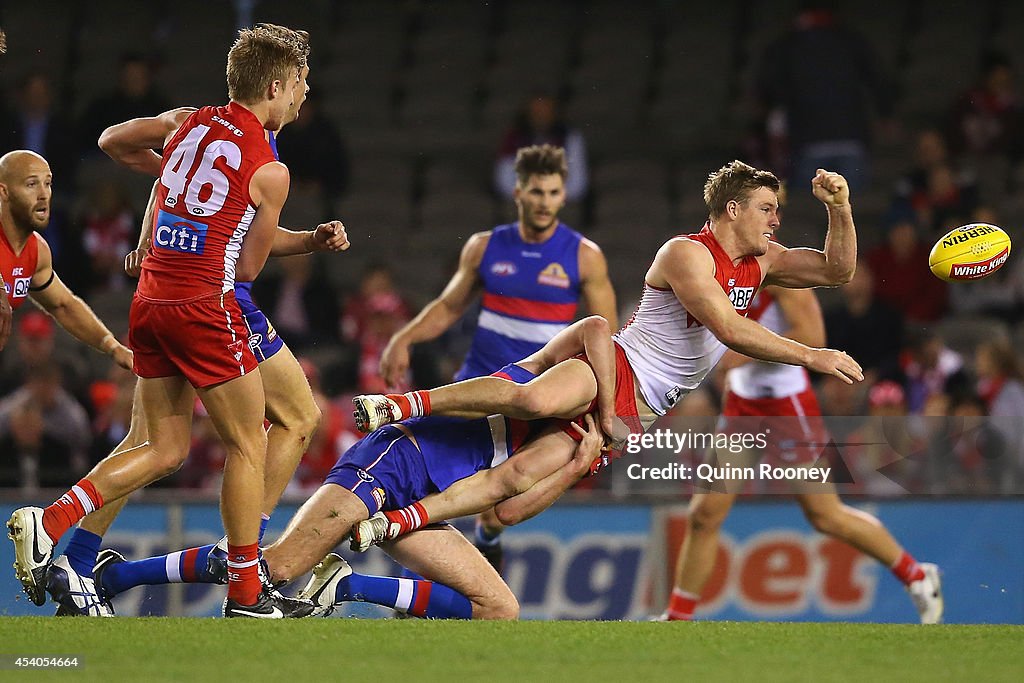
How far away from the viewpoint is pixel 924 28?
48.9 ft

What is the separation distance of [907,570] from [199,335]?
4684 millimetres

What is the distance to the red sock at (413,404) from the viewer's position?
6070mm

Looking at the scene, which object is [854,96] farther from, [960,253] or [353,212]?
[960,253]

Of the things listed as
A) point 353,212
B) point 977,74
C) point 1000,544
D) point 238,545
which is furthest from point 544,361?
point 977,74

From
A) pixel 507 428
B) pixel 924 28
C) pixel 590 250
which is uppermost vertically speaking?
pixel 924 28

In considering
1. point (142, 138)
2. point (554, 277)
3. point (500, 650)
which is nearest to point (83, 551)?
point (142, 138)

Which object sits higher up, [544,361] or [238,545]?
[544,361]

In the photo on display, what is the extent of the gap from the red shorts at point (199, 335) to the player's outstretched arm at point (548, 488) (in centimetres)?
131

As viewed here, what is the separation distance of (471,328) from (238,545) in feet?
17.6

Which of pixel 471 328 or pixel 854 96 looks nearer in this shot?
pixel 471 328

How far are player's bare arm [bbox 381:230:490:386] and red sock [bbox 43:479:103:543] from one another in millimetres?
2376

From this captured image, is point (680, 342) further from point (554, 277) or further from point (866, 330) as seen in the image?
point (866, 330)

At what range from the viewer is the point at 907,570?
27.8 ft

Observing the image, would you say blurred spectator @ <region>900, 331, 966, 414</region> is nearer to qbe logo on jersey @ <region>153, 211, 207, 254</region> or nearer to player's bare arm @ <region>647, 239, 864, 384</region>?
player's bare arm @ <region>647, 239, 864, 384</region>
